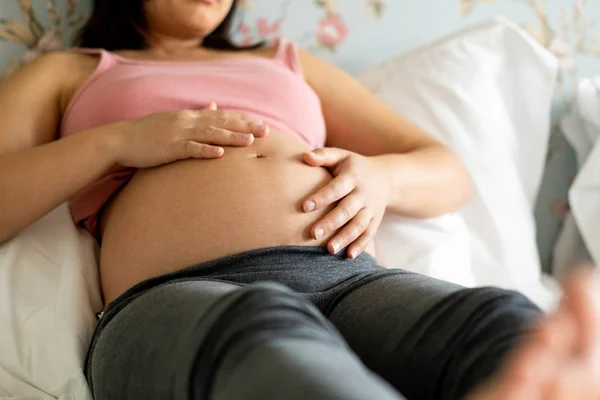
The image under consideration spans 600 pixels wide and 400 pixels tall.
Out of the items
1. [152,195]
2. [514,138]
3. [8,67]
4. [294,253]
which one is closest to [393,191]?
[294,253]

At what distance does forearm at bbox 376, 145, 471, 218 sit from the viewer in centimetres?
93

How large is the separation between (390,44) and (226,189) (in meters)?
0.74

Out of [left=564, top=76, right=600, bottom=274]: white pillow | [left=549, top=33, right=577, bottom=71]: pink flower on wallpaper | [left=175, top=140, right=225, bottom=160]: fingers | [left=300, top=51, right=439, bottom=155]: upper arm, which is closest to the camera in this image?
[left=175, top=140, right=225, bottom=160]: fingers

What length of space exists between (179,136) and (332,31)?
0.64m

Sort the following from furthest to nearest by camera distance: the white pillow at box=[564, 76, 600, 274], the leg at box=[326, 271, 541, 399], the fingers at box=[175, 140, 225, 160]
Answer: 1. the white pillow at box=[564, 76, 600, 274]
2. the fingers at box=[175, 140, 225, 160]
3. the leg at box=[326, 271, 541, 399]

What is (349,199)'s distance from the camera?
2.65 feet

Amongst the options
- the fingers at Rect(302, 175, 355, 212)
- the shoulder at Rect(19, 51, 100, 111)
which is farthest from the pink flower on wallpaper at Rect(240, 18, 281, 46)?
the fingers at Rect(302, 175, 355, 212)

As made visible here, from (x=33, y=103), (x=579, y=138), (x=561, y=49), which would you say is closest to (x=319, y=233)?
(x=33, y=103)

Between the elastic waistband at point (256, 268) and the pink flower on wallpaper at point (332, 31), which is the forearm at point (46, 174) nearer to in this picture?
the elastic waistband at point (256, 268)

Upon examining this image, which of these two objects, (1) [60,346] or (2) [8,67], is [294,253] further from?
(2) [8,67]

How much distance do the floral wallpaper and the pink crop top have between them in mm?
301

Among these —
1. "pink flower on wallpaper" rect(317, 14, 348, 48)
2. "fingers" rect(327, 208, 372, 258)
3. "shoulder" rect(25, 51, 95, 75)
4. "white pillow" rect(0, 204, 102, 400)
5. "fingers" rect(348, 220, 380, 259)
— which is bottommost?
"white pillow" rect(0, 204, 102, 400)

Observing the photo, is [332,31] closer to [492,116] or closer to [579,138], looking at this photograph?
[492,116]

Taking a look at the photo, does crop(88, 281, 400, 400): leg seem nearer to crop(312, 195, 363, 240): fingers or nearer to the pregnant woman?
the pregnant woman
